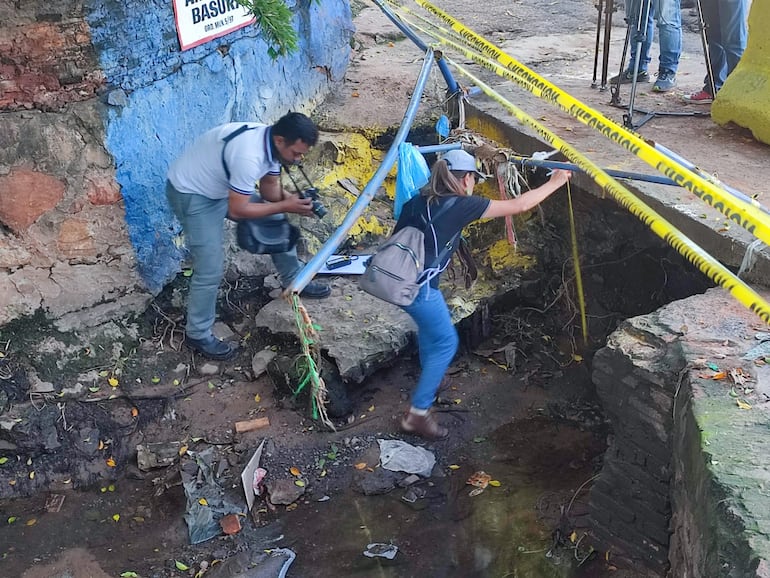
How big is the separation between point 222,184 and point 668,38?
13.2 ft

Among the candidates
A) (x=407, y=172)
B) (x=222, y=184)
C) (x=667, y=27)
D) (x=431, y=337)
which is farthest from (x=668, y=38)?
(x=222, y=184)

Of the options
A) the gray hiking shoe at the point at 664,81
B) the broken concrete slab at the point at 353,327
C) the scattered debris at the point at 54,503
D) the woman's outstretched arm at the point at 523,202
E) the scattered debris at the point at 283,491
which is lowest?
the scattered debris at the point at 54,503

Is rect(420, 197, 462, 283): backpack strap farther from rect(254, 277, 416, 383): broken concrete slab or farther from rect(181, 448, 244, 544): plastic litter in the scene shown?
rect(181, 448, 244, 544): plastic litter

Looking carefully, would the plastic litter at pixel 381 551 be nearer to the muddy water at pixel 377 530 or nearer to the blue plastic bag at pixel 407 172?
the muddy water at pixel 377 530

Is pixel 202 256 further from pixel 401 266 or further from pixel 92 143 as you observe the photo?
pixel 401 266

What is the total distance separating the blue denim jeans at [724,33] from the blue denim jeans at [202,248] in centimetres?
406

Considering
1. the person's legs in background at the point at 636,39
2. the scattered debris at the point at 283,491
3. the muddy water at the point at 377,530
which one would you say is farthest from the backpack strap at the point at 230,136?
the person's legs in background at the point at 636,39

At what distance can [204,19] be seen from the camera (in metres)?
4.89

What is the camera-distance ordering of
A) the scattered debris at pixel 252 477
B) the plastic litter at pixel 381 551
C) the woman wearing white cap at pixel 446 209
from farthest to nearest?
the scattered debris at pixel 252 477, the plastic litter at pixel 381 551, the woman wearing white cap at pixel 446 209

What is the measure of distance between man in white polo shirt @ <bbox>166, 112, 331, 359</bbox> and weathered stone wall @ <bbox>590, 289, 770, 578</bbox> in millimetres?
1957

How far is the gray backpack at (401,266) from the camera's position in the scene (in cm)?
379

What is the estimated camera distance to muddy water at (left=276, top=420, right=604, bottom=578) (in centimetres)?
380

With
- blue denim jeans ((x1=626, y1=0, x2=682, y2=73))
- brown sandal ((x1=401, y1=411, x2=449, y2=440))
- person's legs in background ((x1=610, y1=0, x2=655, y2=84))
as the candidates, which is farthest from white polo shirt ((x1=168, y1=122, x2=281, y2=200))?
blue denim jeans ((x1=626, y1=0, x2=682, y2=73))

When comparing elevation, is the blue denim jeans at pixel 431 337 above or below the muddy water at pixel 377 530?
above
